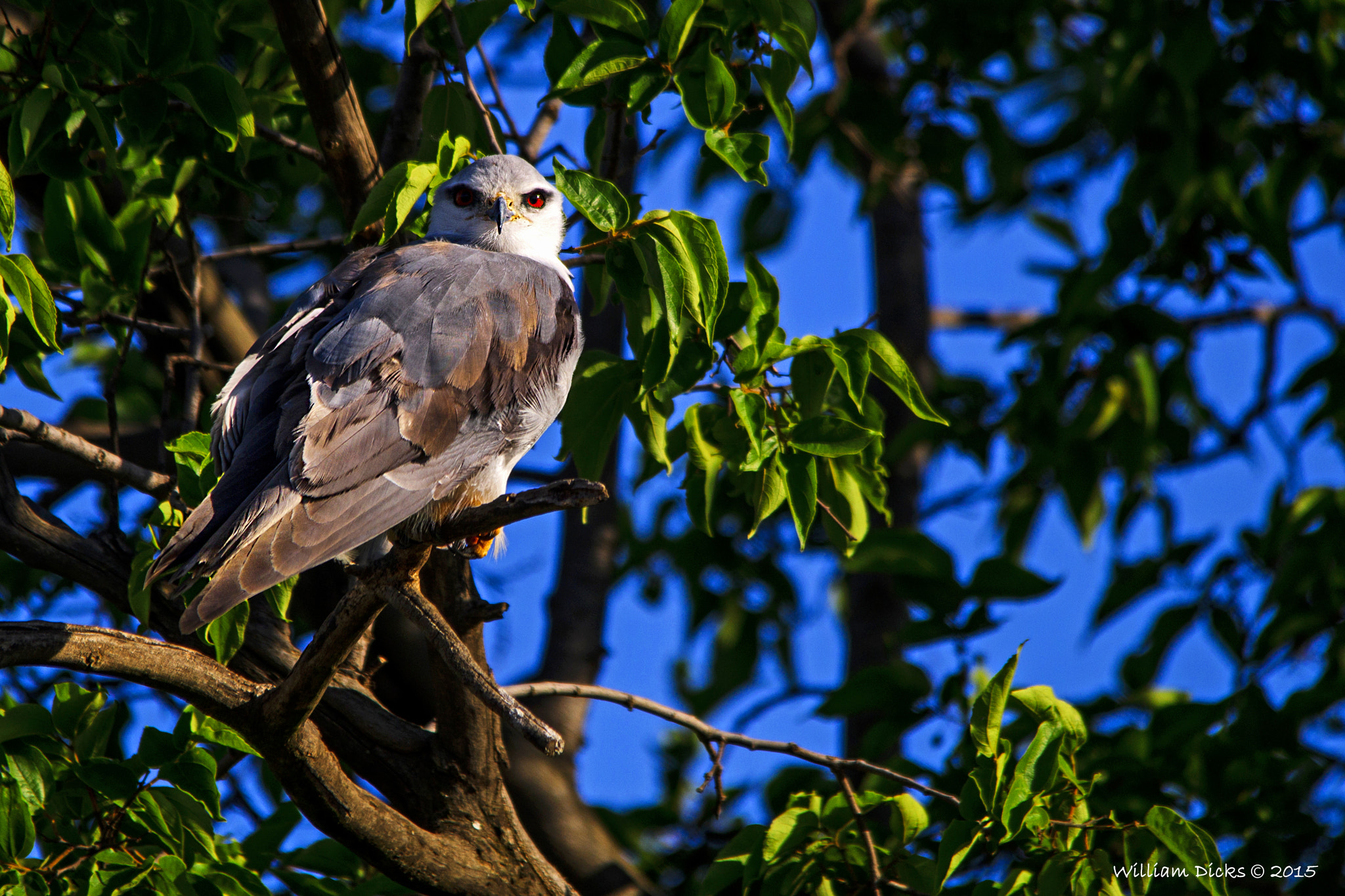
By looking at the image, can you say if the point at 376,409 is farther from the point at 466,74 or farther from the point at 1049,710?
the point at 1049,710

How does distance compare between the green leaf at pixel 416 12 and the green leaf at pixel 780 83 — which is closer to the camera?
the green leaf at pixel 416 12

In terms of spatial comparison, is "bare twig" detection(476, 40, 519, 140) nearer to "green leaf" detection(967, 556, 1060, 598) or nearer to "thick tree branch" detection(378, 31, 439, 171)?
"thick tree branch" detection(378, 31, 439, 171)

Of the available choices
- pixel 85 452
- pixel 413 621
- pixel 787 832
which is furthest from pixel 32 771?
pixel 787 832

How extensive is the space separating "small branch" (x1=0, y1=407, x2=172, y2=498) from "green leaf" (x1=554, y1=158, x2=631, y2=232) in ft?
4.63

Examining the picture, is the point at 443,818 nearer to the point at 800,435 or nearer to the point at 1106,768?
the point at 800,435

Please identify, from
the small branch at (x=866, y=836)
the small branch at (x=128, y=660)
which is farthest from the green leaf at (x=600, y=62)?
the small branch at (x=866, y=836)

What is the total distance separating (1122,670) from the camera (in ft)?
14.7

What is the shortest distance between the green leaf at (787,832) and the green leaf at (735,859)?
Answer: 43mm

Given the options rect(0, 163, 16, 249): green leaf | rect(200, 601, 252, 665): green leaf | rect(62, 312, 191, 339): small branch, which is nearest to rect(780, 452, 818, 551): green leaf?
rect(200, 601, 252, 665): green leaf

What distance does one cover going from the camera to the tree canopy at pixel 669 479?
268cm

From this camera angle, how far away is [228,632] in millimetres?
2771

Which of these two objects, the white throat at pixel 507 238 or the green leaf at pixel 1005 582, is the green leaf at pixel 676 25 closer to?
the white throat at pixel 507 238

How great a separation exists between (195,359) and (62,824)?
1.40 metres

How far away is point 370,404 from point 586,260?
794 mm
